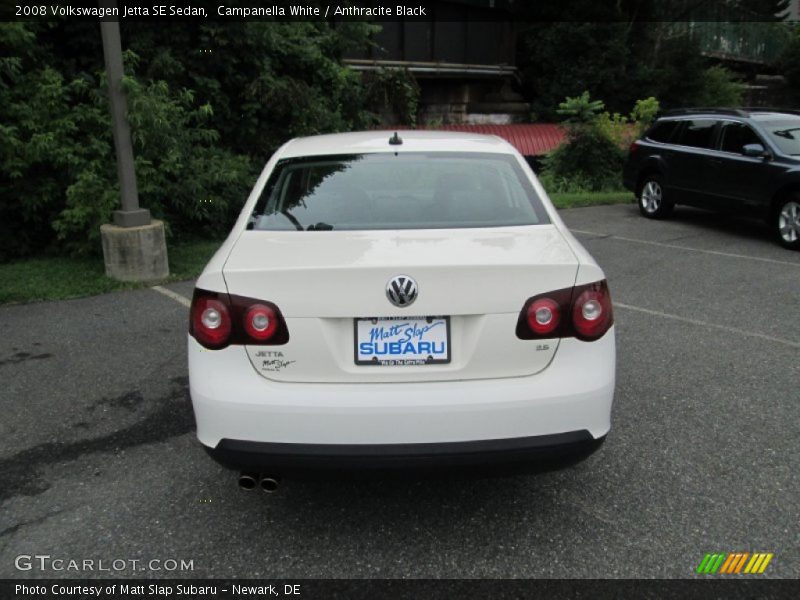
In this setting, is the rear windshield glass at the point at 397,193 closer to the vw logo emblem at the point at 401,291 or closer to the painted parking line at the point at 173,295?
the vw logo emblem at the point at 401,291

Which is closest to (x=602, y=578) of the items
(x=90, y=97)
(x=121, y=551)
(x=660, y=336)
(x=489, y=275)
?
(x=489, y=275)

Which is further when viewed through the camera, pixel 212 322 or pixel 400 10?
pixel 400 10

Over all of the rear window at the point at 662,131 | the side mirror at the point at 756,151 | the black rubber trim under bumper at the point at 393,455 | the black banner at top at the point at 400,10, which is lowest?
the black rubber trim under bumper at the point at 393,455

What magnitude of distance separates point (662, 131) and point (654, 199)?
3.71 feet

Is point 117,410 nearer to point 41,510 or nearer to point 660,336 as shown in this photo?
point 41,510

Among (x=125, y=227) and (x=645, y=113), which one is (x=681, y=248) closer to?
(x=125, y=227)

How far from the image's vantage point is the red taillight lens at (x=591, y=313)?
2748 millimetres

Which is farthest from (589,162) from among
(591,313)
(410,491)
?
(591,313)

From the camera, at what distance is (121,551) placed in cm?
290

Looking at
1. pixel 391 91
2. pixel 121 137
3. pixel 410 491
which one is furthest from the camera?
pixel 391 91

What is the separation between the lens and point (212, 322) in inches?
108

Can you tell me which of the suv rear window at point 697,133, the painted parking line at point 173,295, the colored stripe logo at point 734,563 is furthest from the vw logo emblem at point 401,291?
the suv rear window at point 697,133

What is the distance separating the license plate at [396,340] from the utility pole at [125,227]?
5401mm

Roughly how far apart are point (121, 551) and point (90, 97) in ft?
22.3
